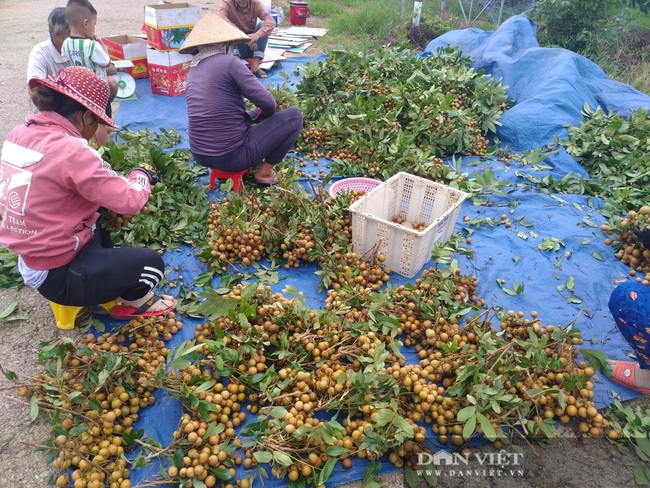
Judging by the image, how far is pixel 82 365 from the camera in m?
2.17

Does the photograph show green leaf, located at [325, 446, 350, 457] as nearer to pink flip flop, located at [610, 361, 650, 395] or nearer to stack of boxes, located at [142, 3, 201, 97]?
pink flip flop, located at [610, 361, 650, 395]

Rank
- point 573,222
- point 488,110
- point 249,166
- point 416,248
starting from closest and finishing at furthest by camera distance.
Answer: point 416,248, point 573,222, point 249,166, point 488,110

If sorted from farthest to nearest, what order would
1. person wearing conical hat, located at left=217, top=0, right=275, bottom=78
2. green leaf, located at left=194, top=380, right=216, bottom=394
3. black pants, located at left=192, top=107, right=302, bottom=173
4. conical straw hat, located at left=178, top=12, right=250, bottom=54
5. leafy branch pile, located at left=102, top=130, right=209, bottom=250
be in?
person wearing conical hat, located at left=217, top=0, right=275, bottom=78 → black pants, located at left=192, top=107, right=302, bottom=173 → conical straw hat, located at left=178, top=12, right=250, bottom=54 → leafy branch pile, located at left=102, top=130, right=209, bottom=250 → green leaf, located at left=194, top=380, right=216, bottom=394

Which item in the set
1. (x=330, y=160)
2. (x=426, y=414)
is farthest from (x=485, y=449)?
(x=330, y=160)

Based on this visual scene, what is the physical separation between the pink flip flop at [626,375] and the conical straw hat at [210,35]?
3085mm

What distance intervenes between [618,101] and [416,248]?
341 cm

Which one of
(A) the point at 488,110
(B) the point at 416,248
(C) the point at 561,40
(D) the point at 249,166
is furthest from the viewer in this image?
(C) the point at 561,40

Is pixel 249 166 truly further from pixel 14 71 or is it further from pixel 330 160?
pixel 14 71

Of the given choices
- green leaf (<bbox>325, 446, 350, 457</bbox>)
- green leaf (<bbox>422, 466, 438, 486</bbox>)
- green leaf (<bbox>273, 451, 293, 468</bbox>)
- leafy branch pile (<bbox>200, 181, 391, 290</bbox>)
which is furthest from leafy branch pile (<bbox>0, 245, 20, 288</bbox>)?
green leaf (<bbox>422, 466, 438, 486</bbox>)

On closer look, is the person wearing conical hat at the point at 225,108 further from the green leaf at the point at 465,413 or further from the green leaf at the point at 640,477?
the green leaf at the point at 640,477

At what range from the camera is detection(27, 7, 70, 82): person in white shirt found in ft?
12.1

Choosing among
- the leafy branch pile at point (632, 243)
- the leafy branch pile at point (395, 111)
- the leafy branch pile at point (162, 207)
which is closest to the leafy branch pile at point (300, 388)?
the leafy branch pile at point (162, 207)

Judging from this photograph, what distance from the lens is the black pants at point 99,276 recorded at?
224 centimetres

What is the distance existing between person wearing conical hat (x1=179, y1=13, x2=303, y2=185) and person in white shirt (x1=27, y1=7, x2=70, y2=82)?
1170mm
